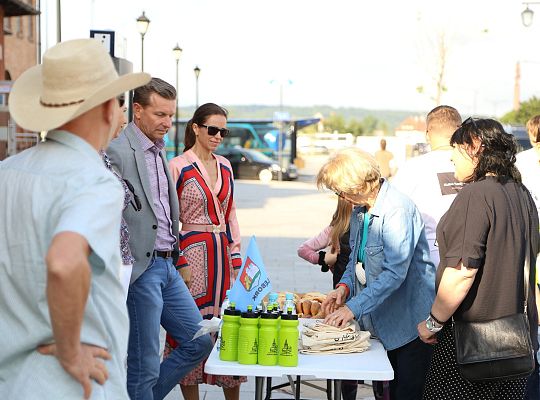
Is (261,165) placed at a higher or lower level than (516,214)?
lower

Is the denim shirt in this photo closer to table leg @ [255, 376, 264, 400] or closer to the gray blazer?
table leg @ [255, 376, 264, 400]

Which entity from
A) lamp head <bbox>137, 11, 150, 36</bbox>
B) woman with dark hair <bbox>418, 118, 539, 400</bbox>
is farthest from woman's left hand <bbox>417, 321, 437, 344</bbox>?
lamp head <bbox>137, 11, 150, 36</bbox>

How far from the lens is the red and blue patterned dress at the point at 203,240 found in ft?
19.0

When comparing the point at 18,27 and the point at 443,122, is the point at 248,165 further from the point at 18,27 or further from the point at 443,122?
the point at 443,122

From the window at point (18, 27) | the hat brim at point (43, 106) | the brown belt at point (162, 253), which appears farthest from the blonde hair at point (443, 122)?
the window at point (18, 27)

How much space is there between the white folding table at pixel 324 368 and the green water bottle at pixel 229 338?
3 cm

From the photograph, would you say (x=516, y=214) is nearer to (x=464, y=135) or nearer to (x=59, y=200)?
(x=464, y=135)

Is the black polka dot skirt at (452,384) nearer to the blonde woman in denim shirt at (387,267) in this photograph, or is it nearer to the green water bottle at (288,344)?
the blonde woman in denim shirt at (387,267)

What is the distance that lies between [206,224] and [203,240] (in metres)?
0.11

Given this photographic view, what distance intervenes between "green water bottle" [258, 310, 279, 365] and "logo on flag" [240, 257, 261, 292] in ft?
1.33

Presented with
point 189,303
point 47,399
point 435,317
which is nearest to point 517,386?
point 435,317

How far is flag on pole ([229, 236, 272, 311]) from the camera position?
13.7 feet

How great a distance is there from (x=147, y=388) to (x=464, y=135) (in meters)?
2.13

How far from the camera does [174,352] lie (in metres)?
5.20
